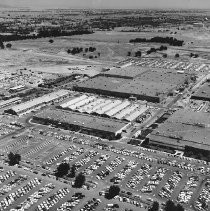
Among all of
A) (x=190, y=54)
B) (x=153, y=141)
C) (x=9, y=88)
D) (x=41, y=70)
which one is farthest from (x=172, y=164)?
(x=190, y=54)

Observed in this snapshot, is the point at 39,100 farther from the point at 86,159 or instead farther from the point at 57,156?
the point at 86,159

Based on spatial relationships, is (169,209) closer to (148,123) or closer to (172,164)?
(172,164)

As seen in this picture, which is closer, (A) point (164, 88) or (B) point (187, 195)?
(B) point (187, 195)

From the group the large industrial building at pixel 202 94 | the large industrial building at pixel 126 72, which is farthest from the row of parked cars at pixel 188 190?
the large industrial building at pixel 126 72

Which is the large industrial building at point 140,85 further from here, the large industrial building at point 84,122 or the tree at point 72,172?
the tree at point 72,172

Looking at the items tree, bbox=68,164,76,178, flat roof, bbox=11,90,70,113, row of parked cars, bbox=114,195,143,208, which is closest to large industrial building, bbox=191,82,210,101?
flat roof, bbox=11,90,70,113

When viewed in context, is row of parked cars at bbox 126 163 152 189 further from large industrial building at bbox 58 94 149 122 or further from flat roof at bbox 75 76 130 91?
flat roof at bbox 75 76 130 91
